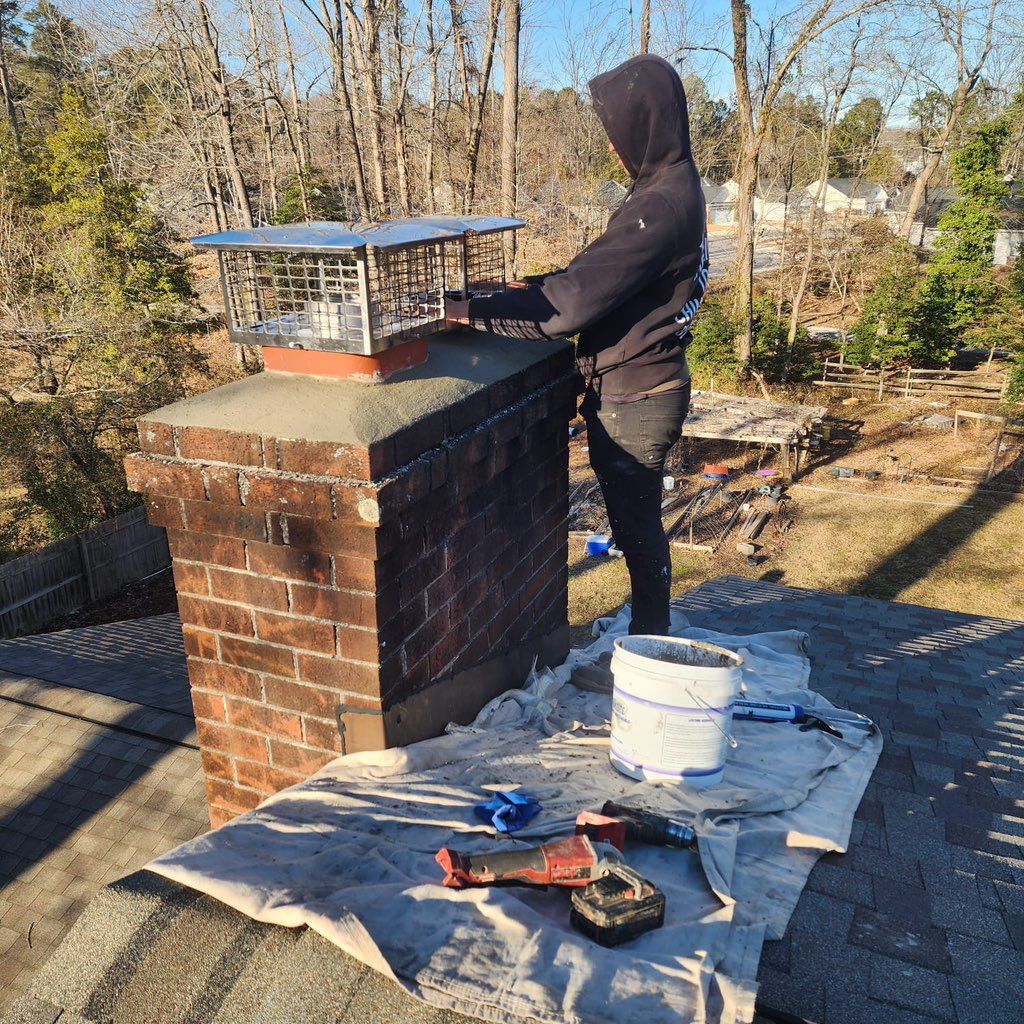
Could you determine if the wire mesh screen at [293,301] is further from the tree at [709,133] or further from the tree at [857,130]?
the tree at [857,130]

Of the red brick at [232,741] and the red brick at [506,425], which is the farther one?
the red brick at [506,425]

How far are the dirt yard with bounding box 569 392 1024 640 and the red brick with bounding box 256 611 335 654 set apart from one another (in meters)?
8.78

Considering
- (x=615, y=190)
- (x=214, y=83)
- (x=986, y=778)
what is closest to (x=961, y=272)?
(x=615, y=190)

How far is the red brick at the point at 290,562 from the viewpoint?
190 centimetres

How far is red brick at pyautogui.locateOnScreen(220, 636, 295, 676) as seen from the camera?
2.04 m

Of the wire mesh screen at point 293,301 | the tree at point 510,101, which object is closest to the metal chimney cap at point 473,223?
the wire mesh screen at point 293,301

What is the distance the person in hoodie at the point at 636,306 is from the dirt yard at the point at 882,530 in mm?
7751

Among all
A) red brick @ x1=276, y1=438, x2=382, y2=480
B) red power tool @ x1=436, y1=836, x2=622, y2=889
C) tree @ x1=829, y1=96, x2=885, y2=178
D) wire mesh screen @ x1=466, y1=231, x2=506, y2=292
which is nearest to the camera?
red power tool @ x1=436, y1=836, x2=622, y2=889

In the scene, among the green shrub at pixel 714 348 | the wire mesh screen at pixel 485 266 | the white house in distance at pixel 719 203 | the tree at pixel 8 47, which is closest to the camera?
the wire mesh screen at pixel 485 266

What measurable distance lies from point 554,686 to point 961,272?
26.4 metres

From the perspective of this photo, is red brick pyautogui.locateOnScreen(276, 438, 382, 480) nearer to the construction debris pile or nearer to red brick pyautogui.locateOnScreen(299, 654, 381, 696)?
red brick pyautogui.locateOnScreen(299, 654, 381, 696)

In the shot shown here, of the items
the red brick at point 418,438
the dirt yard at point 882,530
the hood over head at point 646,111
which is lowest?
the dirt yard at point 882,530

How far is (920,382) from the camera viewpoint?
76.1 ft

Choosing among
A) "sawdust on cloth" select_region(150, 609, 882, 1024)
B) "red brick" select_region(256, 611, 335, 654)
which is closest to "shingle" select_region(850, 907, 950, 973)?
"sawdust on cloth" select_region(150, 609, 882, 1024)
